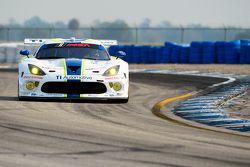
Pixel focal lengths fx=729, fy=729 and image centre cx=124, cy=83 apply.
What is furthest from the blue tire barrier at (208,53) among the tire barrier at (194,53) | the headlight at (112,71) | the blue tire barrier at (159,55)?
the headlight at (112,71)

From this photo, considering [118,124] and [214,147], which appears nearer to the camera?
[214,147]

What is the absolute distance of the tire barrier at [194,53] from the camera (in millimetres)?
31953

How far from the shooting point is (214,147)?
783 cm

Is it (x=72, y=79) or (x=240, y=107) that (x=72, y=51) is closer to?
(x=72, y=79)

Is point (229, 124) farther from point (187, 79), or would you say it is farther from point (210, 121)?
point (187, 79)

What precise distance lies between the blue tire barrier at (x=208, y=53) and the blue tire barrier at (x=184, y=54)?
86 centimetres

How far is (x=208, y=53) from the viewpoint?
108ft

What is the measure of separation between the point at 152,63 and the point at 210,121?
23.7 metres

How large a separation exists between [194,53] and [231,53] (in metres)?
1.78

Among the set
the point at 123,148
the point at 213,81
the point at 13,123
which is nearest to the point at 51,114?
the point at 13,123

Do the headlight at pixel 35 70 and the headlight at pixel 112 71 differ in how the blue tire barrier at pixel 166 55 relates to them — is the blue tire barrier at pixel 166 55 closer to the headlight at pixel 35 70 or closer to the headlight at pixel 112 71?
the headlight at pixel 112 71

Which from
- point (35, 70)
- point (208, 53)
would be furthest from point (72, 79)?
point (208, 53)

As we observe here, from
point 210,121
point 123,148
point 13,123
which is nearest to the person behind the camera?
point 123,148

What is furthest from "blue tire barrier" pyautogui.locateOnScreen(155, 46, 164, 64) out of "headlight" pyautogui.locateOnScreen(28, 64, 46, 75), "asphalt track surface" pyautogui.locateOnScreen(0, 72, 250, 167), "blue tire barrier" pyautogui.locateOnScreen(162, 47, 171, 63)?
"asphalt track surface" pyautogui.locateOnScreen(0, 72, 250, 167)
